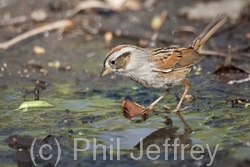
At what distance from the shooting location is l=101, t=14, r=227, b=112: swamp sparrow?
6.17 m

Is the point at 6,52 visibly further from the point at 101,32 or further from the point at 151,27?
the point at 151,27

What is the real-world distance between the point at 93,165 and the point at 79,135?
0.72 m

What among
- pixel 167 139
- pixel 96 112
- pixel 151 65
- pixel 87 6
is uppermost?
pixel 87 6

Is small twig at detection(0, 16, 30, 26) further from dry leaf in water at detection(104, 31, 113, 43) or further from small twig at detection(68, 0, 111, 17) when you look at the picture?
dry leaf in water at detection(104, 31, 113, 43)

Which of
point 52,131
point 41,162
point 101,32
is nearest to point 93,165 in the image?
point 41,162

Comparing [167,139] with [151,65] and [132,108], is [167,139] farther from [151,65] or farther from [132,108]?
[151,65]

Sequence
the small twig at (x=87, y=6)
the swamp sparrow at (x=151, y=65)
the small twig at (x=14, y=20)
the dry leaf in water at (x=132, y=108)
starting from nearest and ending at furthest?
1. the dry leaf in water at (x=132, y=108)
2. the swamp sparrow at (x=151, y=65)
3. the small twig at (x=14, y=20)
4. the small twig at (x=87, y=6)

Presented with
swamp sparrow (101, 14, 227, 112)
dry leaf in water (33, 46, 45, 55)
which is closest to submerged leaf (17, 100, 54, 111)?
swamp sparrow (101, 14, 227, 112)

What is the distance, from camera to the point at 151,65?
628cm

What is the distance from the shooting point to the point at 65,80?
7.58 m

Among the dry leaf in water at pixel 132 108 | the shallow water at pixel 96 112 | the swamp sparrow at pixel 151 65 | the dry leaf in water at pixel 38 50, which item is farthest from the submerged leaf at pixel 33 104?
the dry leaf in water at pixel 38 50

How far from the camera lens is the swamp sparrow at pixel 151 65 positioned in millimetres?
6172

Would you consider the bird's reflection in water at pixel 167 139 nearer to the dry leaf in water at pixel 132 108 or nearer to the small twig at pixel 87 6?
the dry leaf in water at pixel 132 108

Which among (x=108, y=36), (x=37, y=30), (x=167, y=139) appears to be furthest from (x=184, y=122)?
(x=37, y=30)
